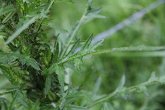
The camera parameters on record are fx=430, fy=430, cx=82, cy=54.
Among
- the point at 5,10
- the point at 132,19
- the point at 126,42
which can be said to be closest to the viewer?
the point at 5,10

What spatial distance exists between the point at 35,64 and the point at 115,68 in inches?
67.4

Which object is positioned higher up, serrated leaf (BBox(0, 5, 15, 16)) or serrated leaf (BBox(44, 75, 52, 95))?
serrated leaf (BBox(0, 5, 15, 16))

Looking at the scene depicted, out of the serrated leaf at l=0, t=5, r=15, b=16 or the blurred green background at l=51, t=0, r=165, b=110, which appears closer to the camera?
the serrated leaf at l=0, t=5, r=15, b=16

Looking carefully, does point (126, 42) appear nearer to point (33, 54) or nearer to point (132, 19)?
point (132, 19)

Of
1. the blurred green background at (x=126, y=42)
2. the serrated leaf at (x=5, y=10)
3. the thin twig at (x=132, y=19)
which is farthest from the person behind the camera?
the thin twig at (x=132, y=19)

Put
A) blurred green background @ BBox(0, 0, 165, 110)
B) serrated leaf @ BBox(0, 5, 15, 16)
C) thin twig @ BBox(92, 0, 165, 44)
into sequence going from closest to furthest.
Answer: serrated leaf @ BBox(0, 5, 15, 16) < blurred green background @ BBox(0, 0, 165, 110) < thin twig @ BBox(92, 0, 165, 44)

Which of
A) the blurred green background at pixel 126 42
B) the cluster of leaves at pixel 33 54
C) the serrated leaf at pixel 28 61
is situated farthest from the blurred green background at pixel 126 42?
the serrated leaf at pixel 28 61

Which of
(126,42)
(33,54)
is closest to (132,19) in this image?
(126,42)

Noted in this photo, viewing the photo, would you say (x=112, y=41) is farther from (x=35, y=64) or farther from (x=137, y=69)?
(x=35, y=64)

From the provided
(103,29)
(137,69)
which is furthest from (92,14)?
(103,29)

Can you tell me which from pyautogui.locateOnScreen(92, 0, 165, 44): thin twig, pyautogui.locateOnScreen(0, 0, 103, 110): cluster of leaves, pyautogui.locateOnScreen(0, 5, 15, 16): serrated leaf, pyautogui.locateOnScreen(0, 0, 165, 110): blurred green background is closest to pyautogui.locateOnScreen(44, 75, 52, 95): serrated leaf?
pyautogui.locateOnScreen(0, 0, 103, 110): cluster of leaves

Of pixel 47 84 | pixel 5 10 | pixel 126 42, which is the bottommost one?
pixel 126 42

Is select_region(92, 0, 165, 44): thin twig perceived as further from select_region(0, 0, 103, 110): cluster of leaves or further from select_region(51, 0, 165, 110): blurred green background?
select_region(0, 0, 103, 110): cluster of leaves

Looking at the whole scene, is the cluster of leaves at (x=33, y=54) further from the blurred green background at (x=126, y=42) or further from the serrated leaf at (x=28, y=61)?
the blurred green background at (x=126, y=42)
